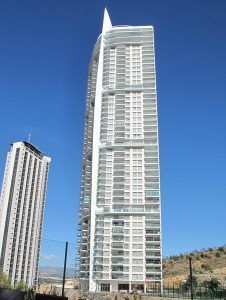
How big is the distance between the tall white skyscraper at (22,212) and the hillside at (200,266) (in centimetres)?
3329

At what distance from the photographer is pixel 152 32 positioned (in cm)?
11544

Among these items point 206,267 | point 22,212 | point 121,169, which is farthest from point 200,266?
point 22,212

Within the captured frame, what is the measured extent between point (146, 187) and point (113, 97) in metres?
26.5

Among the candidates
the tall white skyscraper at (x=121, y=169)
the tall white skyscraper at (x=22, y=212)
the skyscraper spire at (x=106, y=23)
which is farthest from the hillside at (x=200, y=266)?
the skyscraper spire at (x=106, y=23)

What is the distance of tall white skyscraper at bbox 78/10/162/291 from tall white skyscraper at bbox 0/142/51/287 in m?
16.5

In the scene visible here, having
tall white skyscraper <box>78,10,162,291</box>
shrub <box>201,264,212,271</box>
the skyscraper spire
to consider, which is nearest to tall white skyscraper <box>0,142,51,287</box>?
tall white skyscraper <box>78,10,162,291</box>

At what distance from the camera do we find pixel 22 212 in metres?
110

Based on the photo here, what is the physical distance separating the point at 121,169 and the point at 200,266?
93.8ft

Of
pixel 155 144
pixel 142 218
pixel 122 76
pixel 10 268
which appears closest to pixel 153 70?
pixel 122 76

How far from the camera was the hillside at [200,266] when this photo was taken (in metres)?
85.7

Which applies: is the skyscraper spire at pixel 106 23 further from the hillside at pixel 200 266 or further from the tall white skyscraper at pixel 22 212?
the hillside at pixel 200 266

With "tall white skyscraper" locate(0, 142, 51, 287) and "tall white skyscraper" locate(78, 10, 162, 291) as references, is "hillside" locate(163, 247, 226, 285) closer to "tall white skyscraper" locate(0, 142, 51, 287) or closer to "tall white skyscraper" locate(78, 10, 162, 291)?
"tall white skyscraper" locate(78, 10, 162, 291)

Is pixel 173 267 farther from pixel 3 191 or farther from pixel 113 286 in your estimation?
pixel 3 191

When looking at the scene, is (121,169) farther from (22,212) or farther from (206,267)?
(22,212)
